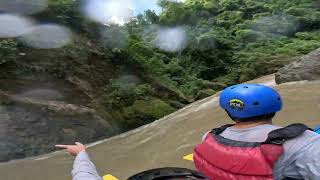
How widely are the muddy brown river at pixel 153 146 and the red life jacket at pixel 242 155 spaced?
2.93 metres

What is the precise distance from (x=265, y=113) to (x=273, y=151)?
0.24m

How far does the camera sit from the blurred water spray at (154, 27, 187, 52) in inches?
692

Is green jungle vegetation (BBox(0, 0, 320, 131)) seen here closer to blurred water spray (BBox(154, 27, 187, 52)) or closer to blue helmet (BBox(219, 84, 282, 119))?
blurred water spray (BBox(154, 27, 187, 52))

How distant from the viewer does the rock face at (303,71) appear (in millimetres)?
9930

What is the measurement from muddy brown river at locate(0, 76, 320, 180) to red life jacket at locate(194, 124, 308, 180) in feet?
9.60

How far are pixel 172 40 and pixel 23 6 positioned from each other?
33.7 ft

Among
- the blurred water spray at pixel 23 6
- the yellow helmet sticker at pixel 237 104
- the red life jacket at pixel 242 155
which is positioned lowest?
the red life jacket at pixel 242 155

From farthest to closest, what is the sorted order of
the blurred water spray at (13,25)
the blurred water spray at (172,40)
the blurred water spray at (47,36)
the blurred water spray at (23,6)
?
the blurred water spray at (172,40)
the blurred water spray at (23,6)
the blurred water spray at (47,36)
the blurred water spray at (13,25)

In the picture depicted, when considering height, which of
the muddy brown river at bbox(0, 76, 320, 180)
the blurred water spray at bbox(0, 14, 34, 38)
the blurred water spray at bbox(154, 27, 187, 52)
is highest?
the blurred water spray at bbox(0, 14, 34, 38)

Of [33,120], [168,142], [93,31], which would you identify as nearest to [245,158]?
[168,142]

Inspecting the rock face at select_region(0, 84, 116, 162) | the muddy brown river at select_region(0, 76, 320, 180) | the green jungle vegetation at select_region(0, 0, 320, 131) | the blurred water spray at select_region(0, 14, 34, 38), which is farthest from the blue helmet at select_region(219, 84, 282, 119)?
the blurred water spray at select_region(0, 14, 34, 38)

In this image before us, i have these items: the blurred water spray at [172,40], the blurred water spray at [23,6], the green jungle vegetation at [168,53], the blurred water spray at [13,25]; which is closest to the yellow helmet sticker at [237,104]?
the green jungle vegetation at [168,53]

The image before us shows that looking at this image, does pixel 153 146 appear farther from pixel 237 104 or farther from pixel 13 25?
pixel 237 104

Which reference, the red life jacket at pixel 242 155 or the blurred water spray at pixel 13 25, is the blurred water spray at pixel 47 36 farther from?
the red life jacket at pixel 242 155
